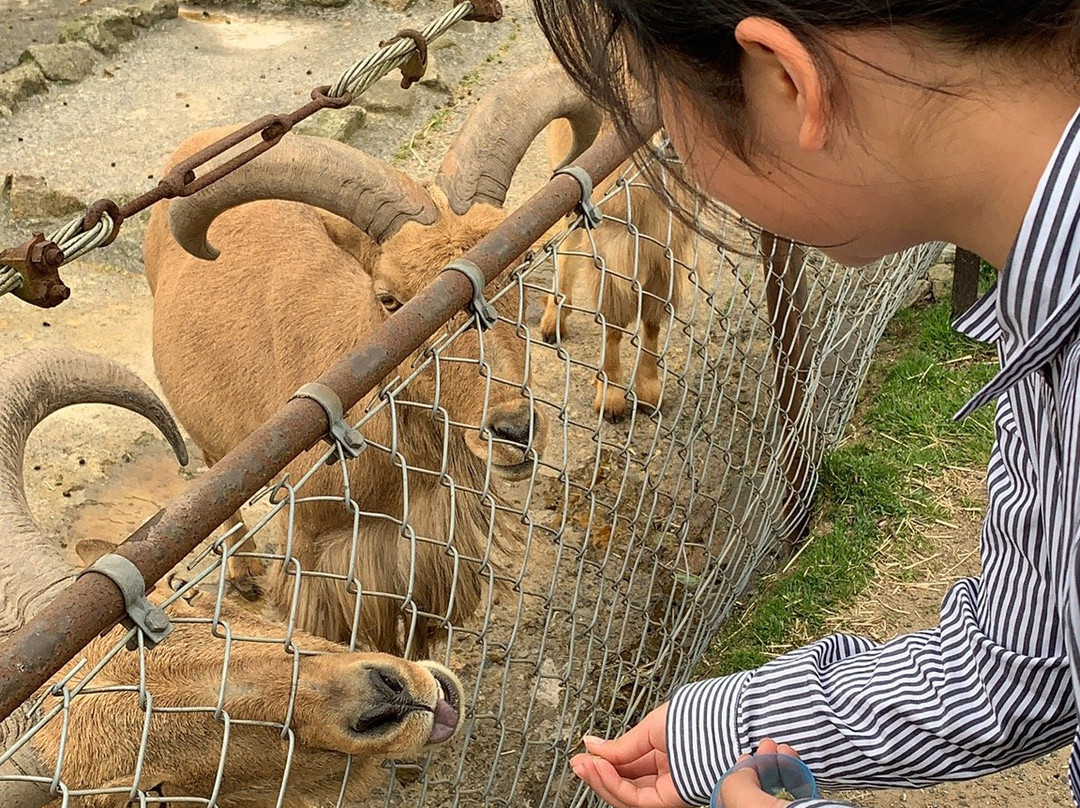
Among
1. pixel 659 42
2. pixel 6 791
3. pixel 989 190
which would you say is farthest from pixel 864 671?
pixel 6 791

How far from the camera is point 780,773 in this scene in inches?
67.6

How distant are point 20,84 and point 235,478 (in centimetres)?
722

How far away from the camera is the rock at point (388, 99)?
7789 mm

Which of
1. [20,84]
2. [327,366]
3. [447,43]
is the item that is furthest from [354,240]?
[447,43]

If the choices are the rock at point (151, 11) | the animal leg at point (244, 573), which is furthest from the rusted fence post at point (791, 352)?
the rock at point (151, 11)

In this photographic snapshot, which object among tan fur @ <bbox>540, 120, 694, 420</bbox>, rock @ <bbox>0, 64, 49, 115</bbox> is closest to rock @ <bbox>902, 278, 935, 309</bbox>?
tan fur @ <bbox>540, 120, 694, 420</bbox>

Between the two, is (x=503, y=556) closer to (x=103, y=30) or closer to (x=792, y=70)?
(x=792, y=70)

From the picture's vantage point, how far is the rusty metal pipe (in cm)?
138

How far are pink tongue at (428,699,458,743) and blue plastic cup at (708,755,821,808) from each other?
681 mm

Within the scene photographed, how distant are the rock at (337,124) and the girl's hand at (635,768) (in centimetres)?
587

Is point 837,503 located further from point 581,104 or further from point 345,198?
point 345,198

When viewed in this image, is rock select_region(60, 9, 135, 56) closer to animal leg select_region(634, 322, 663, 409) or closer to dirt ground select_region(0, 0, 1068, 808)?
dirt ground select_region(0, 0, 1068, 808)

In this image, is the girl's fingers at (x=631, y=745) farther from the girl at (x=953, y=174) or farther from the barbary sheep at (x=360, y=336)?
the barbary sheep at (x=360, y=336)

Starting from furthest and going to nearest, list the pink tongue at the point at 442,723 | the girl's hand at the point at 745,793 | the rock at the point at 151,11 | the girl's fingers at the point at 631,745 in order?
the rock at the point at 151,11, the pink tongue at the point at 442,723, the girl's fingers at the point at 631,745, the girl's hand at the point at 745,793
